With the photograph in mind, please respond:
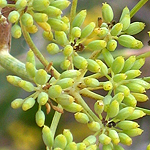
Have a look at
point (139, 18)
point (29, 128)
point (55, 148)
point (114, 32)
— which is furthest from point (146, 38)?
point (55, 148)

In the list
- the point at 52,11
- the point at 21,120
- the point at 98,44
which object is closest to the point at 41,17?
the point at 52,11

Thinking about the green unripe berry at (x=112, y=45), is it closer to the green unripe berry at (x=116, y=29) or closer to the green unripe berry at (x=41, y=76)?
the green unripe berry at (x=116, y=29)

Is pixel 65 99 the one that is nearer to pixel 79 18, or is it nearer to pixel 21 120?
pixel 79 18

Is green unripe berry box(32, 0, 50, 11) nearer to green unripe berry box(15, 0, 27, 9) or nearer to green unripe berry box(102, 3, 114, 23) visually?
green unripe berry box(15, 0, 27, 9)

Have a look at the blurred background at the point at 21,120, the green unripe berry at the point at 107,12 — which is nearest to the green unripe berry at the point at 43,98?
the green unripe berry at the point at 107,12

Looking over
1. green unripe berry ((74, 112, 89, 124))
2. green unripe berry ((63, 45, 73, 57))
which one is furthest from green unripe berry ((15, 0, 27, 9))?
green unripe berry ((74, 112, 89, 124))
